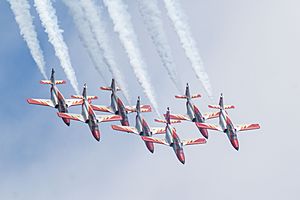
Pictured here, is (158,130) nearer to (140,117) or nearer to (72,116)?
(140,117)

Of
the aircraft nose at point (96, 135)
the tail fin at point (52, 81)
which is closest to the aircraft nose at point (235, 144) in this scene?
the aircraft nose at point (96, 135)

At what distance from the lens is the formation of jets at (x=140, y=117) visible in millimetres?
89500

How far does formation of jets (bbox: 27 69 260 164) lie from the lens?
89.5 meters

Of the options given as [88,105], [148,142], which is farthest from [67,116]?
[148,142]

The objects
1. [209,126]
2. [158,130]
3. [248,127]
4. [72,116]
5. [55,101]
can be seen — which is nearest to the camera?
[72,116]

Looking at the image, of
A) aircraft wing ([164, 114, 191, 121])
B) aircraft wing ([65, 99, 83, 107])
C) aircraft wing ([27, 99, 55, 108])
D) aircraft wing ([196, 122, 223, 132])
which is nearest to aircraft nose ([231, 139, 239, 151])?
aircraft wing ([196, 122, 223, 132])

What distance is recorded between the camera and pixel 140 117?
91.4 meters

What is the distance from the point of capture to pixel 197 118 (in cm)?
9506

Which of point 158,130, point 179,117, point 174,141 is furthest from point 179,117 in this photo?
point 174,141

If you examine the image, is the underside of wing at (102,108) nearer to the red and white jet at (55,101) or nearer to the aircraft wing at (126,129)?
the red and white jet at (55,101)

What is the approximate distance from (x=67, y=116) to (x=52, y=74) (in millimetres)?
4848

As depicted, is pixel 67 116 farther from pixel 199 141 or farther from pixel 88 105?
pixel 199 141

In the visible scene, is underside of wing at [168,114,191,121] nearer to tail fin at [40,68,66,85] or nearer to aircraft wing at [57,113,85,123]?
aircraft wing at [57,113,85,123]

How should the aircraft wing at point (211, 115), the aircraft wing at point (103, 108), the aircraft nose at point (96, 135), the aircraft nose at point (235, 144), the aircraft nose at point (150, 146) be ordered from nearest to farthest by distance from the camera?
the aircraft nose at point (96, 135), the aircraft nose at point (150, 146), the aircraft nose at point (235, 144), the aircraft wing at point (103, 108), the aircraft wing at point (211, 115)
